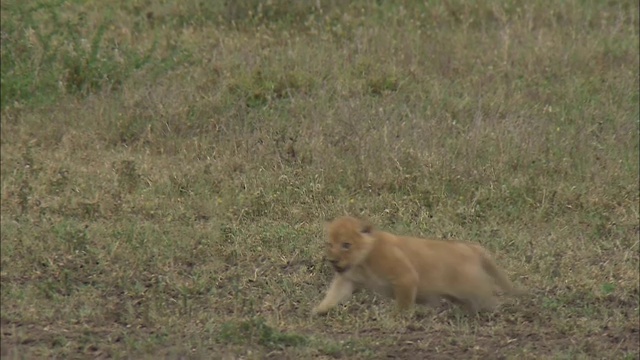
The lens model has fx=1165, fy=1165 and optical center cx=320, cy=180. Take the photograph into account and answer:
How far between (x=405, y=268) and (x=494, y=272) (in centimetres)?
59

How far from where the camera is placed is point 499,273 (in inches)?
247

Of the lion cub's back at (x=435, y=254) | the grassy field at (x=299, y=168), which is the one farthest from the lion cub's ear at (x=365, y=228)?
the grassy field at (x=299, y=168)

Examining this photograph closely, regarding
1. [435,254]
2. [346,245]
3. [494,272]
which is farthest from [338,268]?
[494,272]

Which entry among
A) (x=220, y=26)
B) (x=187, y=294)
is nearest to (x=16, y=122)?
(x=220, y=26)

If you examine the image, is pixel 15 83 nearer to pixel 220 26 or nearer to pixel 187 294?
pixel 220 26

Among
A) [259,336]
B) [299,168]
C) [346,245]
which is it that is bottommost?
[299,168]

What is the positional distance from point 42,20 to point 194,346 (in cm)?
585

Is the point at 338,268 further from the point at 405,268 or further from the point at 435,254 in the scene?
the point at 435,254

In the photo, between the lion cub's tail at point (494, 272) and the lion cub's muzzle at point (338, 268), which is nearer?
the lion cub's muzzle at point (338, 268)

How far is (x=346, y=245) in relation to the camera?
5.87 m

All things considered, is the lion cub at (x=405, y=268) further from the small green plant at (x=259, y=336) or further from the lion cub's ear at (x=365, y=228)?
the small green plant at (x=259, y=336)

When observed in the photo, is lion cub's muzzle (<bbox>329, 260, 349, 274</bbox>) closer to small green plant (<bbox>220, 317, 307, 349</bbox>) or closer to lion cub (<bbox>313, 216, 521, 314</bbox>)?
lion cub (<bbox>313, 216, 521, 314</bbox>)

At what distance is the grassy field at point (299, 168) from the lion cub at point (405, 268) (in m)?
0.17

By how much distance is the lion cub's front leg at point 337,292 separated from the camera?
6.03 metres
